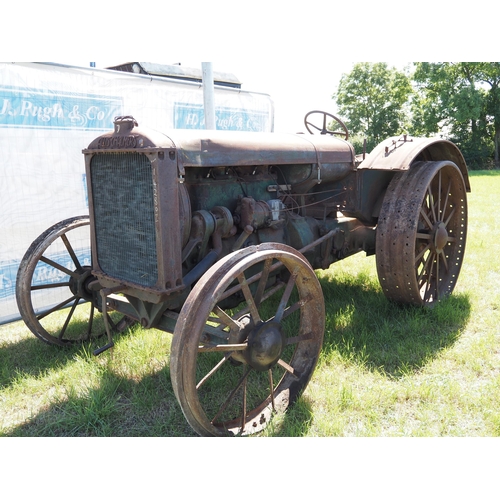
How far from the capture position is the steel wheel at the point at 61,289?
10.4ft

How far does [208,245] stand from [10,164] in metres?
2.43

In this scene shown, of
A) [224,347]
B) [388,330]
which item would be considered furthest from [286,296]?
[388,330]

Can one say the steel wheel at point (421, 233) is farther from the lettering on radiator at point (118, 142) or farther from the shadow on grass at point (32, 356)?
the shadow on grass at point (32, 356)

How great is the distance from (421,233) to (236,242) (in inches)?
64.3

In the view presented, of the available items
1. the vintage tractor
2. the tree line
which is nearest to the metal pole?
the vintage tractor

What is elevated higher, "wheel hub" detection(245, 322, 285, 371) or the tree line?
the tree line

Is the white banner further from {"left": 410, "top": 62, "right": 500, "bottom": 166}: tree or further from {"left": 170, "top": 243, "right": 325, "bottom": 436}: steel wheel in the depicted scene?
{"left": 410, "top": 62, "right": 500, "bottom": 166}: tree

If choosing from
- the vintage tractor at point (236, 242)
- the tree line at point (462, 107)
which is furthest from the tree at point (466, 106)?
the vintage tractor at point (236, 242)

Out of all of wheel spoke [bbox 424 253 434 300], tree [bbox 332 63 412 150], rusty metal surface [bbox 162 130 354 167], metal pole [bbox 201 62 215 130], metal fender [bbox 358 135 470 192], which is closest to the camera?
rusty metal surface [bbox 162 130 354 167]

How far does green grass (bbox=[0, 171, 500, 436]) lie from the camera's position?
248 cm

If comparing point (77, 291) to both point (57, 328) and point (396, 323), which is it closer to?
point (57, 328)

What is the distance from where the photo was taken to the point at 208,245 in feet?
9.25

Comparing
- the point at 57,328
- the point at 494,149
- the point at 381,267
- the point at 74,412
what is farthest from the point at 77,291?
the point at 494,149

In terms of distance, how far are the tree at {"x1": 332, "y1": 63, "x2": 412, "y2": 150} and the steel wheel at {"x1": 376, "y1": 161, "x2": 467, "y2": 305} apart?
98.8ft
